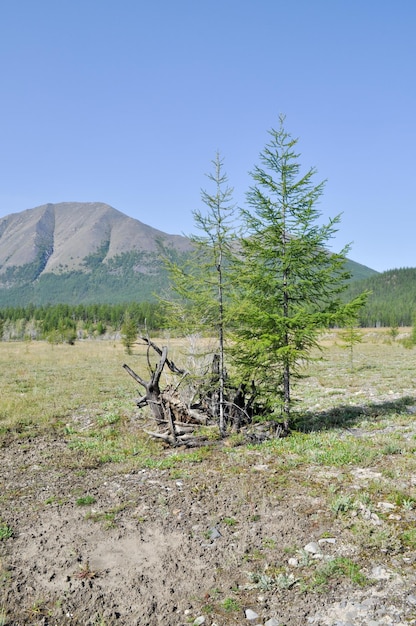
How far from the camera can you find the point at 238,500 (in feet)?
30.5

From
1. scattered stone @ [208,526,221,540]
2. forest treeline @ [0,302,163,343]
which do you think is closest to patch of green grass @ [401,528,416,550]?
scattered stone @ [208,526,221,540]

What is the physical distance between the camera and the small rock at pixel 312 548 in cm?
719

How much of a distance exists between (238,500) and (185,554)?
2121 mm

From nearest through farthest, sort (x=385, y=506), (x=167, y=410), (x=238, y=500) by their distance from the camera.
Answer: (x=385, y=506) → (x=238, y=500) → (x=167, y=410)

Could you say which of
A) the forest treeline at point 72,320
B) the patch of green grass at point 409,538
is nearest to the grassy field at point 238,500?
the patch of green grass at point 409,538

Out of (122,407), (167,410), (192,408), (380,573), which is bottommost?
(122,407)

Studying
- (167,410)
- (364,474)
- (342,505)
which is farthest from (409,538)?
(167,410)

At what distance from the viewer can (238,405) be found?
49.7ft

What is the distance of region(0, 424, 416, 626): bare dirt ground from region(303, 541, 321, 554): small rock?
123 mm

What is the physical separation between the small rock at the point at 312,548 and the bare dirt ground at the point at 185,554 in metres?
0.12

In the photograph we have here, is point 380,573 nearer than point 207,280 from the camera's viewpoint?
Yes

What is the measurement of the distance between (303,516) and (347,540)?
3.59ft

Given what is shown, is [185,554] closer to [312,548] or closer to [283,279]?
[312,548]

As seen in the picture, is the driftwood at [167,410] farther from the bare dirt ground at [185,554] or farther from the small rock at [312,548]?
the small rock at [312,548]
